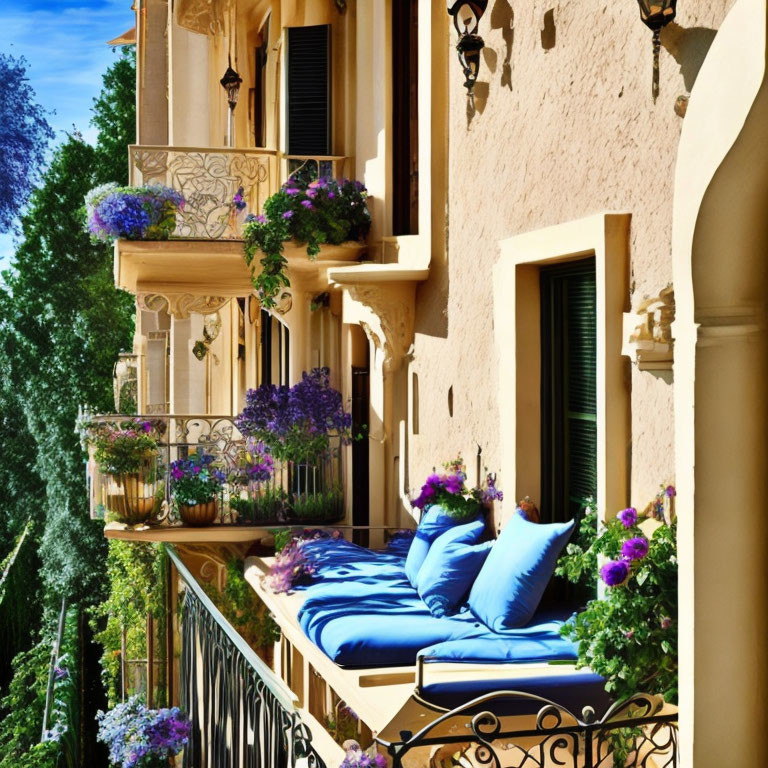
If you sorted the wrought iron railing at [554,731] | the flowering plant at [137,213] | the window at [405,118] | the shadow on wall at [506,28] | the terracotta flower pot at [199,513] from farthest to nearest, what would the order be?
the terracotta flower pot at [199,513] < the flowering plant at [137,213] < the window at [405,118] < the shadow on wall at [506,28] < the wrought iron railing at [554,731]

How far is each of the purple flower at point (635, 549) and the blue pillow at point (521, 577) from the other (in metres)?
1.23

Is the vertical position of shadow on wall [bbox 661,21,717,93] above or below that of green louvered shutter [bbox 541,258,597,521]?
above

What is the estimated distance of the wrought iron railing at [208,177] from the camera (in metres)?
11.4

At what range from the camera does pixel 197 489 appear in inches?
444

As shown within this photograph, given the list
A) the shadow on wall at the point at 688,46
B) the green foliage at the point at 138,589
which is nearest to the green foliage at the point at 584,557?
the shadow on wall at the point at 688,46

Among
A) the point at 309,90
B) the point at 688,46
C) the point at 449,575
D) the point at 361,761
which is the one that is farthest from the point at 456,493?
the point at 309,90

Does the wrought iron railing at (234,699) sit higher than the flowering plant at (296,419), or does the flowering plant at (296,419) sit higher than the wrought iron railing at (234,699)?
the flowering plant at (296,419)

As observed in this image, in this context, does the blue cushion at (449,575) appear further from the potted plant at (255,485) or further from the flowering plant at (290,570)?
the potted plant at (255,485)

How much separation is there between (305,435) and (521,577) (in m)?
5.20

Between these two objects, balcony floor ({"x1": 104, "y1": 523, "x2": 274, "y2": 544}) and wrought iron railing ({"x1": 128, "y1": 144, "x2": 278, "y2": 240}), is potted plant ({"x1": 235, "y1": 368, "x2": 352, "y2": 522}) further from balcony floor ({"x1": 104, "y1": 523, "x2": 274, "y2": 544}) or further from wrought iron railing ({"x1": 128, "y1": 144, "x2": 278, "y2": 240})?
wrought iron railing ({"x1": 128, "y1": 144, "x2": 278, "y2": 240})

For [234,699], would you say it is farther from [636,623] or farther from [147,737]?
[147,737]

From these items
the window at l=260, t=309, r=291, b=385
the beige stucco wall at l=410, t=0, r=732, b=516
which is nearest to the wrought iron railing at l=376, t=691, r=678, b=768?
the beige stucco wall at l=410, t=0, r=732, b=516

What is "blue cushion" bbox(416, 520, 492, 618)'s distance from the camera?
23.1 feet

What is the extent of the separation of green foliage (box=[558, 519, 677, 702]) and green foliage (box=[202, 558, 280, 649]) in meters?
6.85
